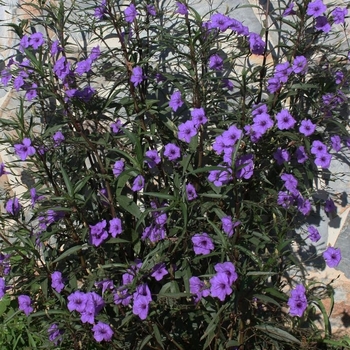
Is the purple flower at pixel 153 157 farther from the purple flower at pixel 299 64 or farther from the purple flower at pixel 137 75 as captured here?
the purple flower at pixel 299 64

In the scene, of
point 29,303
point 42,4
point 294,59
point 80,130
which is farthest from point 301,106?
point 29,303

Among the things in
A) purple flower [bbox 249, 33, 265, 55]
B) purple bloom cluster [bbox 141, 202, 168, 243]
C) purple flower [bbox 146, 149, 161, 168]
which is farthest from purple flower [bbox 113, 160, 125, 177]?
purple flower [bbox 249, 33, 265, 55]

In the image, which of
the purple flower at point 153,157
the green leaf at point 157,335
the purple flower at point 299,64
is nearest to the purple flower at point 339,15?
the purple flower at point 299,64

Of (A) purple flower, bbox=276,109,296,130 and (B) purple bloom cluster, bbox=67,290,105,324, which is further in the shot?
(A) purple flower, bbox=276,109,296,130

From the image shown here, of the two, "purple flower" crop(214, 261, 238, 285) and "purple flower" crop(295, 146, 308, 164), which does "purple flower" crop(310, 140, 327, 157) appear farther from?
"purple flower" crop(214, 261, 238, 285)

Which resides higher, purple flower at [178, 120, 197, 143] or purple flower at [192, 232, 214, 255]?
purple flower at [178, 120, 197, 143]

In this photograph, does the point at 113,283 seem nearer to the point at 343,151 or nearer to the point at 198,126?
the point at 198,126
